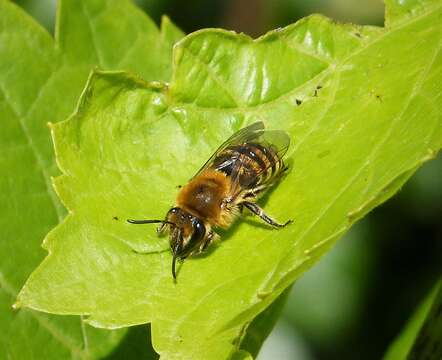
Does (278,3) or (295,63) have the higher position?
(295,63)

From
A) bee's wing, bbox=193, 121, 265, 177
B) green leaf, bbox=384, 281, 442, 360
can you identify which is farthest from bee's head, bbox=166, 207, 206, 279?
green leaf, bbox=384, 281, 442, 360

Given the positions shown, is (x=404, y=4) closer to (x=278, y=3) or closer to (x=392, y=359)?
(x=392, y=359)

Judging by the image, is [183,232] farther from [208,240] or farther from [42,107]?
[42,107]

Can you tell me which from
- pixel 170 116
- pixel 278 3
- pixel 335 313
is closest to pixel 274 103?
pixel 170 116

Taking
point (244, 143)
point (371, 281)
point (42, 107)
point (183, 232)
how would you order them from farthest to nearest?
1. point (371, 281)
2. point (42, 107)
3. point (244, 143)
4. point (183, 232)

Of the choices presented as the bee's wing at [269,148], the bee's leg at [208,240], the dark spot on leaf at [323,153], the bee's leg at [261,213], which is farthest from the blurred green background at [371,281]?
the dark spot on leaf at [323,153]

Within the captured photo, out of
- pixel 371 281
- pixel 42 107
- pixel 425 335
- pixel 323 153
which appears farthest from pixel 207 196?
pixel 371 281

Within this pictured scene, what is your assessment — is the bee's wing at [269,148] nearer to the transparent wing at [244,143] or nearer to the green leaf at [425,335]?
the transparent wing at [244,143]
